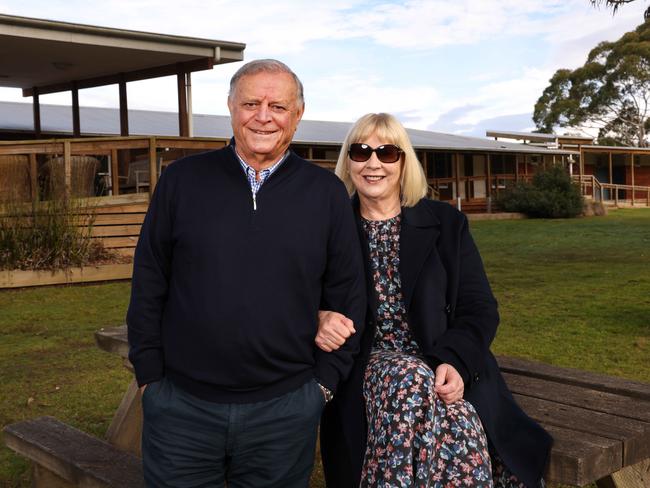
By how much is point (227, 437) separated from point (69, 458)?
1224 mm

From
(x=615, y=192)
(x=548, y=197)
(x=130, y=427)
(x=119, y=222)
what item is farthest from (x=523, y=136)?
(x=130, y=427)

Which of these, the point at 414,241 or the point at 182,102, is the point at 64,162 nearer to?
the point at 182,102

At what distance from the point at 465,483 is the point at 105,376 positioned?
389 cm

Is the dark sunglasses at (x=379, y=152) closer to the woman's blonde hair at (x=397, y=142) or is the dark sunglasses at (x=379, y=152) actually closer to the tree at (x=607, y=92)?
the woman's blonde hair at (x=397, y=142)

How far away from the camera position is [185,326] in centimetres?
233

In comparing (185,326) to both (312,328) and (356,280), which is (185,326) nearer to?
(312,328)

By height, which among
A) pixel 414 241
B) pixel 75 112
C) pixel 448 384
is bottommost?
pixel 448 384

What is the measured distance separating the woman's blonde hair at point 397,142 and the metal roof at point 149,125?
16.5 metres

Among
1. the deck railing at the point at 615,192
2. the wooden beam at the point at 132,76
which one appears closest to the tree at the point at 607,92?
the deck railing at the point at 615,192

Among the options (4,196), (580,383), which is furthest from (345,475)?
(4,196)

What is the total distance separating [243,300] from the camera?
2264mm

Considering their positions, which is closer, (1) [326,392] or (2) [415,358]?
(1) [326,392]

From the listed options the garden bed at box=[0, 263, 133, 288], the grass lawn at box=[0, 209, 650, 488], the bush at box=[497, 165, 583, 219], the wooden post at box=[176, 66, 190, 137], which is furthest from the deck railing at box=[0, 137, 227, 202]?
the bush at box=[497, 165, 583, 219]

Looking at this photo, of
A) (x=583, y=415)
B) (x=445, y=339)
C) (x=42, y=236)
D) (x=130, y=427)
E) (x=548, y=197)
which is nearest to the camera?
(x=583, y=415)
